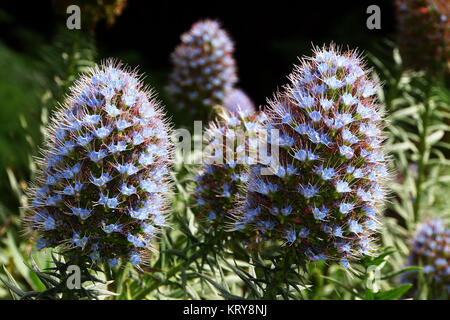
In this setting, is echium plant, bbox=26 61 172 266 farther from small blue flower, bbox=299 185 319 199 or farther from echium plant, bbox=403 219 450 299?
echium plant, bbox=403 219 450 299

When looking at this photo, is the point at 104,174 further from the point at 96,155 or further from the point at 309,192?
the point at 309,192

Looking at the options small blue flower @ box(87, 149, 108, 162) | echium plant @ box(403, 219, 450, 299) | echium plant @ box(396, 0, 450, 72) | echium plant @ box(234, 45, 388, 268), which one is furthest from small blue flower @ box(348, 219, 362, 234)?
echium plant @ box(396, 0, 450, 72)

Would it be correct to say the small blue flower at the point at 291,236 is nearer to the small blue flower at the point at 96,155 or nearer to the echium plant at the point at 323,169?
the echium plant at the point at 323,169

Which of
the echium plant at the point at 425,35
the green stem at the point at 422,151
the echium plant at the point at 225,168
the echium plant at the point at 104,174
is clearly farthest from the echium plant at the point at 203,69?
the echium plant at the point at 104,174

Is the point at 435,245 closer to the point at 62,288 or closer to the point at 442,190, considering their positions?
the point at 442,190

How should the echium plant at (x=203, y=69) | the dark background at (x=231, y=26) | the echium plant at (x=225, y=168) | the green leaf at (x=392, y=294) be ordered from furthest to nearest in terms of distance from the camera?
the dark background at (x=231, y=26) < the echium plant at (x=203, y=69) < the green leaf at (x=392, y=294) < the echium plant at (x=225, y=168)

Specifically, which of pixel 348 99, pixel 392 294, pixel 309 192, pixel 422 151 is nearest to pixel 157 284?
pixel 309 192

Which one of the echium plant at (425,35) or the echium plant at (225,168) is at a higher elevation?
the echium plant at (425,35)
